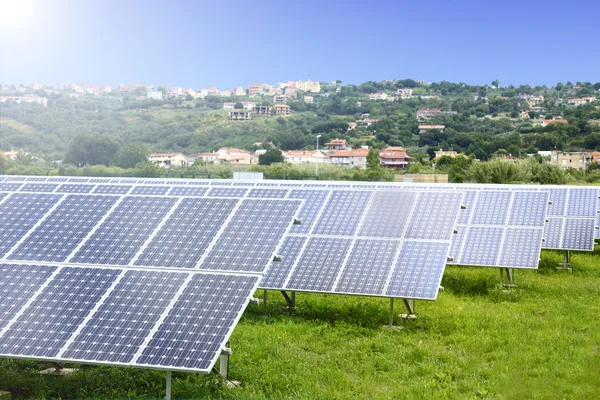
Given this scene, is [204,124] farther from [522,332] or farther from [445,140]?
[522,332]

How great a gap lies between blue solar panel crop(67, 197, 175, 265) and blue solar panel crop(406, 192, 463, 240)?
6.19 metres

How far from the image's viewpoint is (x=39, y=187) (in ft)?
54.6

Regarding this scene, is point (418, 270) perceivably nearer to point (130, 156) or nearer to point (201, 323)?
point (201, 323)

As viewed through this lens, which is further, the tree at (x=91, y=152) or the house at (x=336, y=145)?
the house at (x=336, y=145)

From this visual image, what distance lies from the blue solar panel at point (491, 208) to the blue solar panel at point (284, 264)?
7.35 metres

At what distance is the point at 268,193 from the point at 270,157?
340 ft

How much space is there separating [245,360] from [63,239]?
392 centimetres

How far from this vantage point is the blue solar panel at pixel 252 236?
1162cm

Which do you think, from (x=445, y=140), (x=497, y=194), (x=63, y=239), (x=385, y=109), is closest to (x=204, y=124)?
(x=445, y=140)

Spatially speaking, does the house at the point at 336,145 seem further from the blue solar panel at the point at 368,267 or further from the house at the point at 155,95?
the blue solar panel at the point at 368,267

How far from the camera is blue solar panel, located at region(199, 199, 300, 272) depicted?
38.1ft

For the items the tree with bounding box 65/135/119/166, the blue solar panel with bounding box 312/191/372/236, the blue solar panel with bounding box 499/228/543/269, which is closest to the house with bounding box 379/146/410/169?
the tree with bounding box 65/135/119/166

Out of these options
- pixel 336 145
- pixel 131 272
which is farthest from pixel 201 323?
pixel 336 145

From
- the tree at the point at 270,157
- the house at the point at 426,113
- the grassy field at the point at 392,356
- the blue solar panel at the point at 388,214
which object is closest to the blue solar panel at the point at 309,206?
the blue solar panel at the point at 388,214
